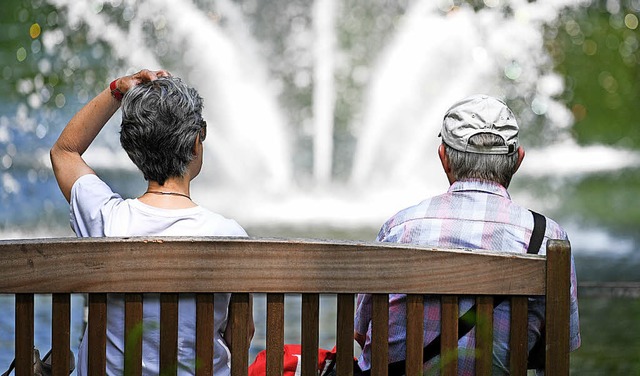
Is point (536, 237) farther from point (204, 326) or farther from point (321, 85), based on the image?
point (321, 85)

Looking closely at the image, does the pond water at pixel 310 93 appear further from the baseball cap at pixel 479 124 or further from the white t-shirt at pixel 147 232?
the white t-shirt at pixel 147 232

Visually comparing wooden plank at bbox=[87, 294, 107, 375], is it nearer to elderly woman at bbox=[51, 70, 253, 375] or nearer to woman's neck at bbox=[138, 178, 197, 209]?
elderly woman at bbox=[51, 70, 253, 375]

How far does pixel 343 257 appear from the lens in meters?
2.00

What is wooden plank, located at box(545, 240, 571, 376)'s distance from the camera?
6.72ft

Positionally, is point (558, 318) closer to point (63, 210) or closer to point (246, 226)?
point (246, 226)

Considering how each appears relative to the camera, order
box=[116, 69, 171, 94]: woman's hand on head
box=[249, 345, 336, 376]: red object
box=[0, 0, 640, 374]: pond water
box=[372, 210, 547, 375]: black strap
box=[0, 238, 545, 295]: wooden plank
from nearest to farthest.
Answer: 1. box=[0, 238, 545, 295]: wooden plank
2. box=[372, 210, 547, 375]: black strap
3. box=[116, 69, 171, 94]: woman's hand on head
4. box=[249, 345, 336, 376]: red object
5. box=[0, 0, 640, 374]: pond water

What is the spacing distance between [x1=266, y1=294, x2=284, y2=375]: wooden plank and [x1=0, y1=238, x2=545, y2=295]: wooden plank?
3 cm

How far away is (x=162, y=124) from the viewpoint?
2316mm

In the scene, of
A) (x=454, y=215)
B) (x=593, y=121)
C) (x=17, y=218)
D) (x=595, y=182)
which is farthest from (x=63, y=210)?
(x=454, y=215)

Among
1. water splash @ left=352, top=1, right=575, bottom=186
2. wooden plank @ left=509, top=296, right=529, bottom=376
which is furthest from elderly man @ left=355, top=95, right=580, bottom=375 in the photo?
water splash @ left=352, top=1, right=575, bottom=186

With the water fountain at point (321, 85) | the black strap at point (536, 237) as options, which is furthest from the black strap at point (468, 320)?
the water fountain at point (321, 85)

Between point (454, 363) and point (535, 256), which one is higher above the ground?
point (535, 256)

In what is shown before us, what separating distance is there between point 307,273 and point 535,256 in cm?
39

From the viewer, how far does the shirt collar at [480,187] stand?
249 cm
